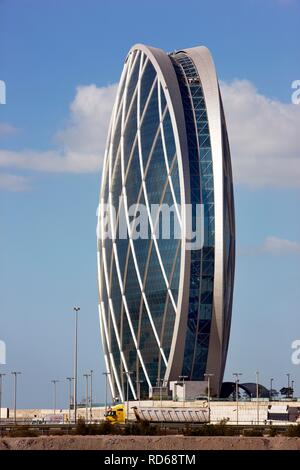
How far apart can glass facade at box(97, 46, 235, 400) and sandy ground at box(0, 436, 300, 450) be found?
70.8 m

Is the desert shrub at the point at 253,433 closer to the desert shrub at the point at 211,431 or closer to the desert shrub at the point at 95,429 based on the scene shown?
the desert shrub at the point at 211,431

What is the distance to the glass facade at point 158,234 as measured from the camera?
15200 cm

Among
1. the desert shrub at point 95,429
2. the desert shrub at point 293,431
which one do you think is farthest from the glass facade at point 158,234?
the desert shrub at point 95,429

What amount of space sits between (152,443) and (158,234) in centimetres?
7739

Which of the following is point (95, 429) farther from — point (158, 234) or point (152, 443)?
point (158, 234)

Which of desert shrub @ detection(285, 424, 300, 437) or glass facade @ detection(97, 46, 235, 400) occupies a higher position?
glass facade @ detection(97, 46, 235, 400)

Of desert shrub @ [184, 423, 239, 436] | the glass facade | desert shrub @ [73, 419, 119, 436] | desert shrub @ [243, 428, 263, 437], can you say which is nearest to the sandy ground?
desert shrub @ [184, 423, 239, 436]

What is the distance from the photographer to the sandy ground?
77562 mm

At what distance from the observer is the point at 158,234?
154125 mm

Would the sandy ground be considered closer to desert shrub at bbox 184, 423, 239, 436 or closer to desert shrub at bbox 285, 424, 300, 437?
desert shrub at bbox 184, 423, 239, 436

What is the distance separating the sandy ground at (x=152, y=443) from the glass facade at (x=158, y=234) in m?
70.8

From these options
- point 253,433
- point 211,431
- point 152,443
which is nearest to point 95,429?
point 211,431
